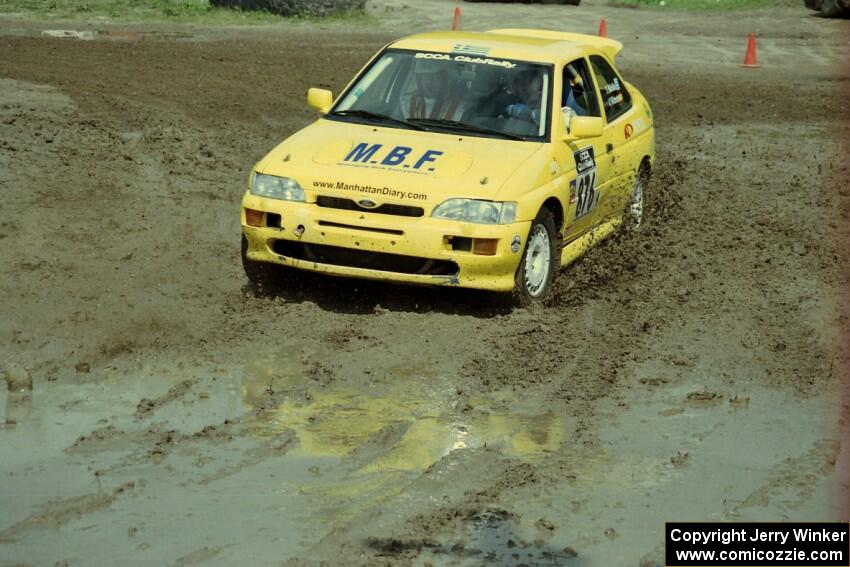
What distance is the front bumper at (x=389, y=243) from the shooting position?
870 centimetres

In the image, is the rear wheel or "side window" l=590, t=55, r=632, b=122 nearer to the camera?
"side window" l=590, t=55, r=632, b=122

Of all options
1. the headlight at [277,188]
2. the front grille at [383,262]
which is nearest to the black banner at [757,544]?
the front grille at [383,262]

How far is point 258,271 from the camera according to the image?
30.6ft

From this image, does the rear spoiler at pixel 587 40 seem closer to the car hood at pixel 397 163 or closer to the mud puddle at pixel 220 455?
the car hood at pixel 397 163

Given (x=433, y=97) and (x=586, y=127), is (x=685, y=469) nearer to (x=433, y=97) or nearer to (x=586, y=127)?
(x=586, y=127)

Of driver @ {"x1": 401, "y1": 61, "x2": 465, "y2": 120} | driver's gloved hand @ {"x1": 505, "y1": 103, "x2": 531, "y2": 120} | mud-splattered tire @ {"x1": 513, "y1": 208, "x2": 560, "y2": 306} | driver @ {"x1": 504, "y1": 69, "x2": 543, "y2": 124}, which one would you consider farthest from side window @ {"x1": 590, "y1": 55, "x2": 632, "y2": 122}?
mud-splattered tire @ {"x1": 513, "y1": 208, "x2": 560, "y2": 306}

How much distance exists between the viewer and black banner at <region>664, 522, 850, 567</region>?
5461mm

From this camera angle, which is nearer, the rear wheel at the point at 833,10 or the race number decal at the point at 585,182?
the race number decal at the point at 585,182

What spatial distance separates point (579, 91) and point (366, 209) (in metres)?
2.29

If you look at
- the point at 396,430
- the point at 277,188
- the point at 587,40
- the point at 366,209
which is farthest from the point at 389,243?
the point at 587,40

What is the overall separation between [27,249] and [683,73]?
12972mm

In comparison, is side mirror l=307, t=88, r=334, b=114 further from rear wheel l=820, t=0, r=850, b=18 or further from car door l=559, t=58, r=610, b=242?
rear wheel l=820, t=0, r=850, b=18

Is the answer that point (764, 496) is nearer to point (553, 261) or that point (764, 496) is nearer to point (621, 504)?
point (621, 504)

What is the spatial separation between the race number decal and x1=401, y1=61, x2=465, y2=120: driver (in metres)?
0.90
